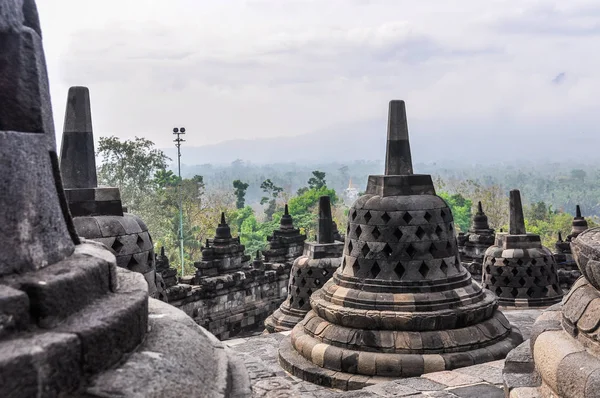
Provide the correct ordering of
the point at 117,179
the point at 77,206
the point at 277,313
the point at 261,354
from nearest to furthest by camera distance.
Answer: the point at 77,206 → the point at 261,354 → the point at 277,313 → the point at 117,179

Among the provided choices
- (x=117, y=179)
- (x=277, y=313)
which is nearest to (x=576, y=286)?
(x=277, y=313)

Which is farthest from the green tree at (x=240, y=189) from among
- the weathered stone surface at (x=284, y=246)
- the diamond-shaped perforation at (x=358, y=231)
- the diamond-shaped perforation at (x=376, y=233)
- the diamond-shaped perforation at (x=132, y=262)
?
the diamond-shaped perforation at (x=132, y=262)

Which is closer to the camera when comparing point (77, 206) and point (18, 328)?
point (18, 328)

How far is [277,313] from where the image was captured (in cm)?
1085

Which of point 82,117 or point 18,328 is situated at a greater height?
point 82,117

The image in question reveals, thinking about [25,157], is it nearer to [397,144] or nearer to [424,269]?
[424,269]

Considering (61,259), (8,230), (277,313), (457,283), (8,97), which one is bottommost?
(277,313)

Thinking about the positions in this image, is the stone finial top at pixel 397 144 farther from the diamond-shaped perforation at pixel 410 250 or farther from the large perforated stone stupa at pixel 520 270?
the large perforated stone stupa at pixel 520 270

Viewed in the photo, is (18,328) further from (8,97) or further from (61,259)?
(8,97)

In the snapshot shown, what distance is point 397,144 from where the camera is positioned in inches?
307

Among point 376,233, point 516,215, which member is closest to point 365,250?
point 376,233

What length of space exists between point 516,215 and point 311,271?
4.15 metres

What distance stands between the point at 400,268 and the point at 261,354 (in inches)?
93.1

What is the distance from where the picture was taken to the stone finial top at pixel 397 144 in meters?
7.77
